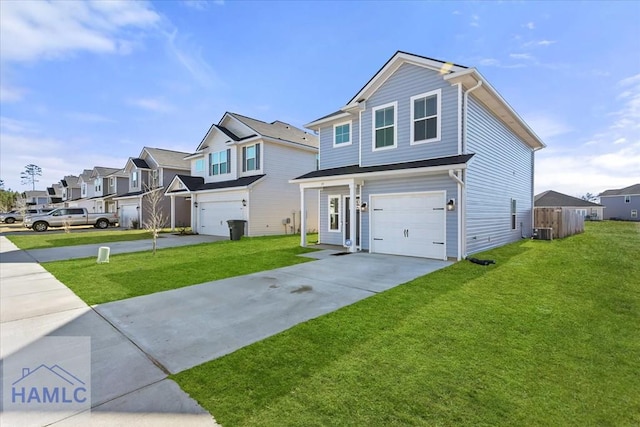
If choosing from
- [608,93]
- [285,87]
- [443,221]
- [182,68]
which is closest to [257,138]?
[285,87]

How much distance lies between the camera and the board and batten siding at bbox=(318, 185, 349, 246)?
12.9 meters

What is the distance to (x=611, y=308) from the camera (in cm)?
491

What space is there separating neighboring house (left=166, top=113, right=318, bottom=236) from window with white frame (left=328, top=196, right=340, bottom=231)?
5.81 metres

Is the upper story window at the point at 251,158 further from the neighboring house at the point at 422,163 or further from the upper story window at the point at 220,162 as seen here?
the neighboring house at the point at 422,163

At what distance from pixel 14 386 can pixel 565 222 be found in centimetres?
2176

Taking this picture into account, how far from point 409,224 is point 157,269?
8241mm

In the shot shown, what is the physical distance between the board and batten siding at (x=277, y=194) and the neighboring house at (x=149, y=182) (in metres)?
10.0

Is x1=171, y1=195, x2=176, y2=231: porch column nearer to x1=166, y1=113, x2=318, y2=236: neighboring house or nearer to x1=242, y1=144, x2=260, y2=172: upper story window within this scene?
x1=166, y1=113, x2=318, y2=236: neighboring house

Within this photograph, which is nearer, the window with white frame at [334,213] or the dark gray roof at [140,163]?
the window with white frame at [334,213]

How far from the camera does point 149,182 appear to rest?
2722 cm

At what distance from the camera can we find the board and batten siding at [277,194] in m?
17.5

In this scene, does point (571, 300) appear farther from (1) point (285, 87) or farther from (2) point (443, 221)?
(1) point (285, 87)

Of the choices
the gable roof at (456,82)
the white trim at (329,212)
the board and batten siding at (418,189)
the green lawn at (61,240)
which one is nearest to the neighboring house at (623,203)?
the gable roof at (456,82)

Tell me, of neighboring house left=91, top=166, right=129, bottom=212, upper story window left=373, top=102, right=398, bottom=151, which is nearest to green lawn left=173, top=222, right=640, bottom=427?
upper story window left=373, top=102, right=398, bottom=151
